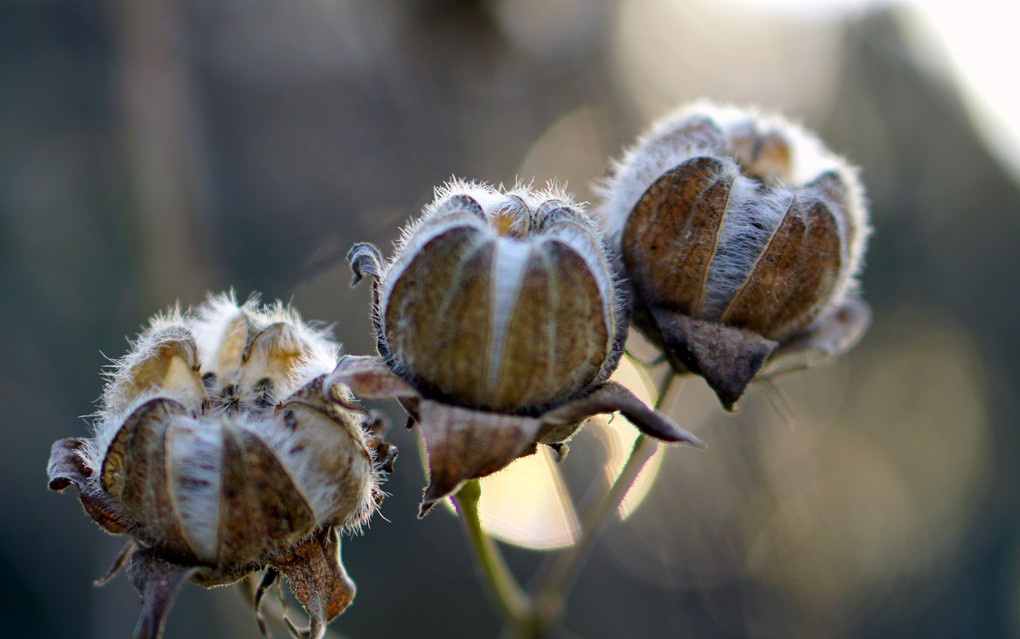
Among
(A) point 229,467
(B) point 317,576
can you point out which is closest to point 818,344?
(B) point 317,576

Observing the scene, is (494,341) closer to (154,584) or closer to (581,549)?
(154,584)

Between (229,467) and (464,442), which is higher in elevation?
(229,467)

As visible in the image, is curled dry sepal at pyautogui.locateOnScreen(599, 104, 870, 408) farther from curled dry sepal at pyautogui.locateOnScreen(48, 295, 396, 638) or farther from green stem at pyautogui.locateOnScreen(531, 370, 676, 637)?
curled dry sepal at pyautogui.locateOnScreen(48, 295, 396, 638)

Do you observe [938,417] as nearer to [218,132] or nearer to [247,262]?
[247,262]

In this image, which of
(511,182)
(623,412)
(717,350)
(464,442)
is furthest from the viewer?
(511,182)

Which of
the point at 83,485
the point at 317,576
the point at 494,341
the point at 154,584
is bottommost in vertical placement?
the point at 317,576

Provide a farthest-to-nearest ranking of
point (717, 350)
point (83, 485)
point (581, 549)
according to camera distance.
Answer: point (581, 549)
point (717, 350)
point (83, 485)

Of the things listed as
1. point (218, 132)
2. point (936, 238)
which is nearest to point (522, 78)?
point (218, 132)

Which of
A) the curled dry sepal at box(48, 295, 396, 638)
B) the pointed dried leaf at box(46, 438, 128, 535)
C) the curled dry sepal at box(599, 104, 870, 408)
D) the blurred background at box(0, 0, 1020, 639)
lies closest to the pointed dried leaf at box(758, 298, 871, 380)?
the curled dry sepal at box(599, 104, 870, 408)

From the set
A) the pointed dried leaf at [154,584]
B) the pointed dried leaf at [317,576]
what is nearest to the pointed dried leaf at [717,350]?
the pointed dried leaf at [317,576]
